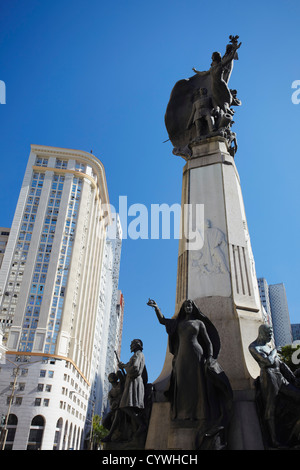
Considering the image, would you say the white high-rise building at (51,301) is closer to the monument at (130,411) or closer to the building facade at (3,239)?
the building facade at (3,239)

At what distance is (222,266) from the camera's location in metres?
7.91

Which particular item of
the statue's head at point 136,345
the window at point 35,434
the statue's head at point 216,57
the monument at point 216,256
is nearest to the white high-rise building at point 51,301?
the window at point 35,434

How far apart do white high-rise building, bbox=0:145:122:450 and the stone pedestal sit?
4750 centimetres

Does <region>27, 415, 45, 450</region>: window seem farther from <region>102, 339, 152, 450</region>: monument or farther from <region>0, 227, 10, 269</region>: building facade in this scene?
<region>102, 339, 152, 450</region>: monument

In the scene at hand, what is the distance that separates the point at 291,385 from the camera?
5.25 m

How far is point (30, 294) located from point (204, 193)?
59.9 metres

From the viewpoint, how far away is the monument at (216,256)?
5664mm

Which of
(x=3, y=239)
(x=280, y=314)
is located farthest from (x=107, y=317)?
(x=280, y=314)

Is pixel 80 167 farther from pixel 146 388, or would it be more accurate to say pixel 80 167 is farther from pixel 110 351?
pixel 146 388

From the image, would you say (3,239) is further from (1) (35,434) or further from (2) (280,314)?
(2) (280,314)

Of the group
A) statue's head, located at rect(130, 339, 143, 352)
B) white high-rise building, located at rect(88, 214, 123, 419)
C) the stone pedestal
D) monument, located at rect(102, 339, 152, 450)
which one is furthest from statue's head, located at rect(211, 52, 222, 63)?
white high-rise building, located at rect(88, 214, 123, 419)

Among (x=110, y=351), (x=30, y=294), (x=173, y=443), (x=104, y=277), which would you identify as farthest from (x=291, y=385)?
(x=110, y=351)

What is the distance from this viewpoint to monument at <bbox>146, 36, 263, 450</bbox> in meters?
5.66
